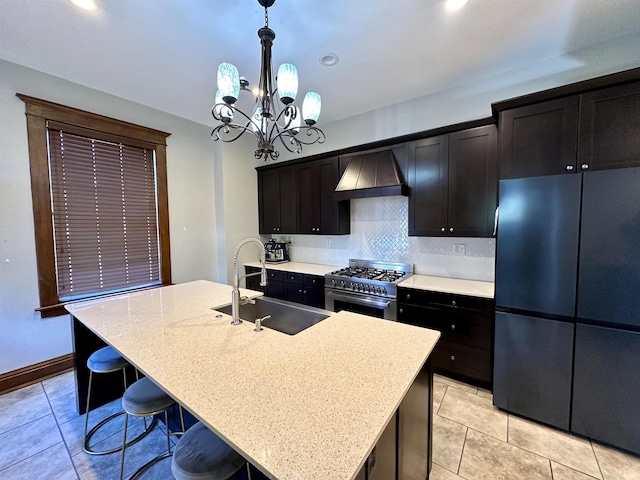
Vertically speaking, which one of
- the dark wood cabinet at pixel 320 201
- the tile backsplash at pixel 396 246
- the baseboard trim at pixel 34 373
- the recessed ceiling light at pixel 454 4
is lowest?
the baseboard trim at pixel 34 373

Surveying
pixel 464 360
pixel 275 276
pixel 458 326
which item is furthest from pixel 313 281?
pixel 464 360

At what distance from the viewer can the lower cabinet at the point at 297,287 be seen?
335 centimetres

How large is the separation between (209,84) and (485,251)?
11.0 ft

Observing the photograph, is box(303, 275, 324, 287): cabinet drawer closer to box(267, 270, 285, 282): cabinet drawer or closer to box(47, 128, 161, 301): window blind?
box(267, 270, 285, 282): cabinet drawer

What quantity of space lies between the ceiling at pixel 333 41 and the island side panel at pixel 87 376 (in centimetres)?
217

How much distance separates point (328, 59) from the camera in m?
2.29

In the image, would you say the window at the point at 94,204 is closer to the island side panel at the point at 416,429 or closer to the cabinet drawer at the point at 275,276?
the cabinet drawer at the point at 275,276

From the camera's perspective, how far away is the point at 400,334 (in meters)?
1.43

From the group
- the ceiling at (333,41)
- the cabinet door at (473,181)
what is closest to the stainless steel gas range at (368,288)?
the cabinet door at (473,181)

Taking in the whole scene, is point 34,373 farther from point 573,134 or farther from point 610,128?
point 610,128

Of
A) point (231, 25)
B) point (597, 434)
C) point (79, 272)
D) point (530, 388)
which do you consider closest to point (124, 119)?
point (79, 272)

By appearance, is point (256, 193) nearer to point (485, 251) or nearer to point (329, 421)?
point (485, 251)

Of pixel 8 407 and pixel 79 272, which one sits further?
pixel 79 272

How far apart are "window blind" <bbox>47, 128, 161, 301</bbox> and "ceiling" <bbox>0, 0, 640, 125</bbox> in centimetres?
74
